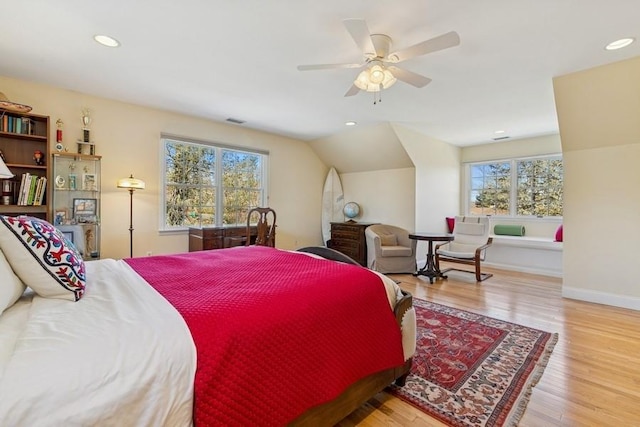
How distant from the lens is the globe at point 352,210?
6074mm

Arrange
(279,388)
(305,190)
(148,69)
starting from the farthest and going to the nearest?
1. (305,190)
2. (148,69)
3. (279,388)

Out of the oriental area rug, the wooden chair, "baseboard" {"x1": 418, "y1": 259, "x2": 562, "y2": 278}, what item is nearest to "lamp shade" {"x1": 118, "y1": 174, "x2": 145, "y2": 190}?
the oriental area rug

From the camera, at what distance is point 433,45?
1973mm

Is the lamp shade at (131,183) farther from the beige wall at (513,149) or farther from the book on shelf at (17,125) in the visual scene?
the beige wall at (513,149)

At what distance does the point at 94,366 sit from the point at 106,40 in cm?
265

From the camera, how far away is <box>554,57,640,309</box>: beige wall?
3092 mm

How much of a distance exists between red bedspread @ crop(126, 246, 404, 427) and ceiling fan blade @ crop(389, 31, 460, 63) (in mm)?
1535

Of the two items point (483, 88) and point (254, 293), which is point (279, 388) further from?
point (483, 88)

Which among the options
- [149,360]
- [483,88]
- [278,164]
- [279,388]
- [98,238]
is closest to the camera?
[149,360]

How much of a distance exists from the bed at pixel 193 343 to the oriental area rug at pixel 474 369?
0.92 ft

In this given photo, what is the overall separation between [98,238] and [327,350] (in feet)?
11.7

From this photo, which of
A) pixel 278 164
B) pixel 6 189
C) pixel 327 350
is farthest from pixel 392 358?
pixel 278 164

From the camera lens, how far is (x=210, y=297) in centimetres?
131

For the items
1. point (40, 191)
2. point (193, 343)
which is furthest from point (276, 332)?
point (40, 191)
